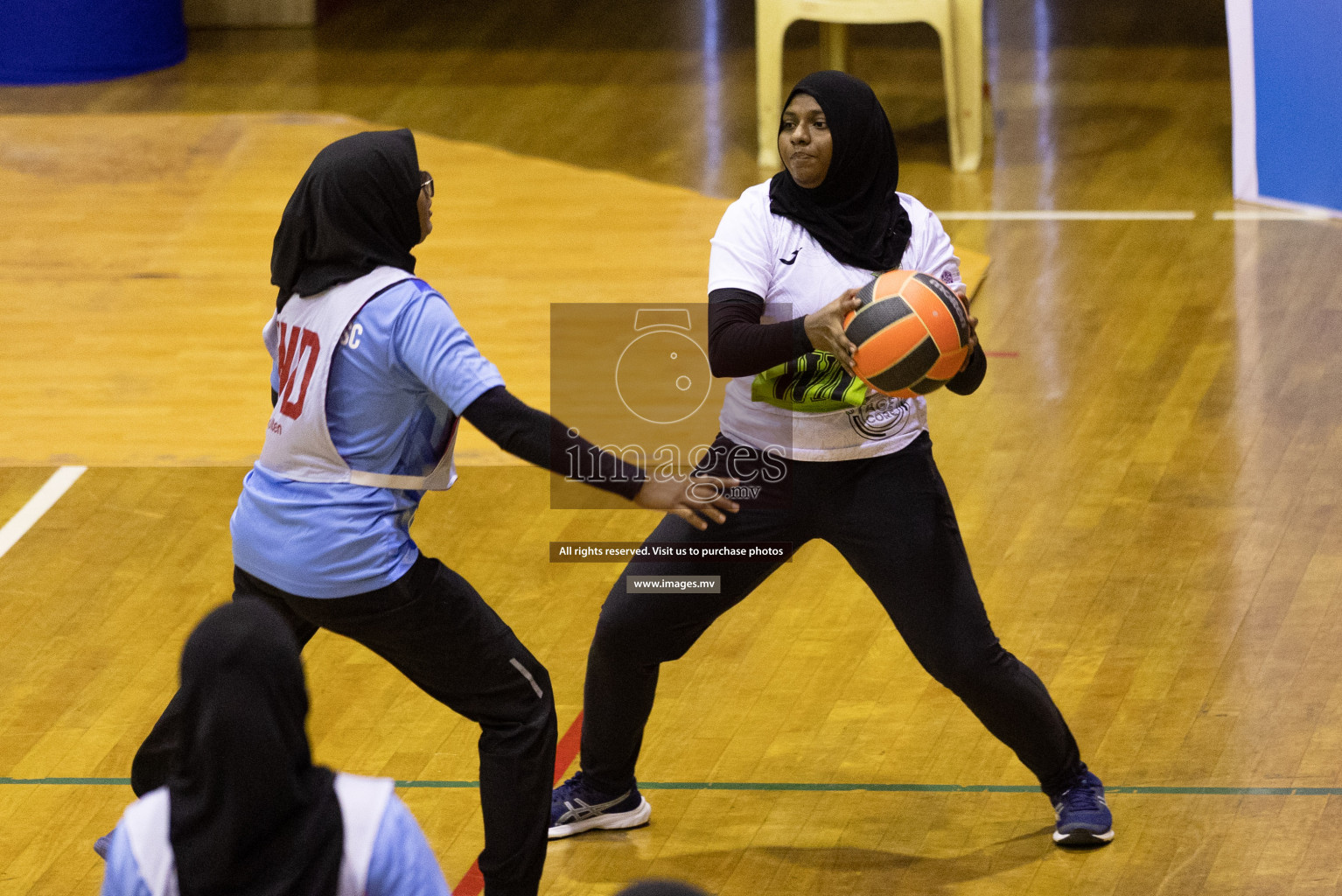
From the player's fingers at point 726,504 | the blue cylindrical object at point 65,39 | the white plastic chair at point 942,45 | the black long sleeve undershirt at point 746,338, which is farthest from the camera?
the blue cylindrical object at point 65,39

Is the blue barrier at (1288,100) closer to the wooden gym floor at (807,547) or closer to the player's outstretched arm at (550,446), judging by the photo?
the wooden gym floor at (807,547)

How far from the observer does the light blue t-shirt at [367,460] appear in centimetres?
306

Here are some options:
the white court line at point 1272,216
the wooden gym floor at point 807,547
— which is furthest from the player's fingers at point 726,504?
the white court line at point 1272,216

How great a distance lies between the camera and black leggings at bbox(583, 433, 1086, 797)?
3527 mm

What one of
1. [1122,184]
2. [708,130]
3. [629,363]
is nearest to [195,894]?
[629,363]

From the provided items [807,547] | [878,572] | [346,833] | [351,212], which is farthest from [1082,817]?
Answer: [346,833]

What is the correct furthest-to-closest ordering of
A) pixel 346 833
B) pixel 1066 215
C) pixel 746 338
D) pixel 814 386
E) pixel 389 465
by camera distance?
pixel 1066 215 < pixel 814 386 < pixel 746 338 < pixel 389 465 < pixel 346 833

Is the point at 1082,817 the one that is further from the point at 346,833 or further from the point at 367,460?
Answer: the point at 346,833

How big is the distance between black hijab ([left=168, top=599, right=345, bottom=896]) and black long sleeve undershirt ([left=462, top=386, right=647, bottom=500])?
989 millimetres

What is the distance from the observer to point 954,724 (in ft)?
14.1

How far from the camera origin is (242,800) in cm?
197

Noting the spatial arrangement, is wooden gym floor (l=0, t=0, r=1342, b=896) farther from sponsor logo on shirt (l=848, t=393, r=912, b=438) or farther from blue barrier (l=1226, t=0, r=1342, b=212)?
sponsor logo on shirt (l=848, t=393, r=912, b=438)

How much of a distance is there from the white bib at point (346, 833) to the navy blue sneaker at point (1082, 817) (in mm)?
2051

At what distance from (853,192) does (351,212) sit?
1024mm
